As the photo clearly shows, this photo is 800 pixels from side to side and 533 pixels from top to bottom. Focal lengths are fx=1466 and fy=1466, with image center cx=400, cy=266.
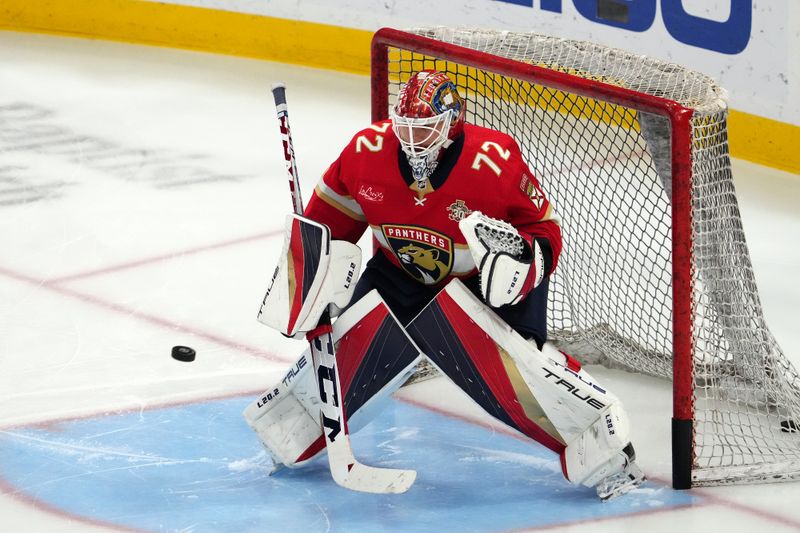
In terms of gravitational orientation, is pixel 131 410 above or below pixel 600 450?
below

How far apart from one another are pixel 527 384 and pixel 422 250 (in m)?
0.38

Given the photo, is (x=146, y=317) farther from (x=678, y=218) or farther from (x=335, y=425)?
(x=678, y=218)

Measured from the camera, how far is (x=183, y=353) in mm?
3922

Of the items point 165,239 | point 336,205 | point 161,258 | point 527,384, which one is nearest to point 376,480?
point 527,384

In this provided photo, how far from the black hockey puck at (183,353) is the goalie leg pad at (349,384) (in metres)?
0.57

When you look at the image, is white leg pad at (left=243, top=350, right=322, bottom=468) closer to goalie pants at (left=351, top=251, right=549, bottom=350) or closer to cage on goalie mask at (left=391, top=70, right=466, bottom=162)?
goalie pants at (left=351, top=251, right=549, bottom=350)

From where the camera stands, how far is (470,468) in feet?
11.2

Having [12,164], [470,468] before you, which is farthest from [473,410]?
[12,164]

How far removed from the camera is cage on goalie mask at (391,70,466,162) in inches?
121

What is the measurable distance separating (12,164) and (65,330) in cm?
A: 176

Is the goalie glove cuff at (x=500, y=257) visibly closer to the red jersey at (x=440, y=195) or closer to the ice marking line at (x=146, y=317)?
the red jersey at (x=440, y=195)

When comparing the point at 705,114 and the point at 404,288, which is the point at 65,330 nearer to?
the point at 404,288

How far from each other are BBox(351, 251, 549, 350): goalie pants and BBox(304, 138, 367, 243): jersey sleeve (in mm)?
114

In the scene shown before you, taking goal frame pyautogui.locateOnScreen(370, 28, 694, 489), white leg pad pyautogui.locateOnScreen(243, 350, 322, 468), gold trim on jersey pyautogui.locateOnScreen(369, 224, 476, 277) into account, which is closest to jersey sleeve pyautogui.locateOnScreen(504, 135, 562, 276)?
gold trim on jersey pyautogui.locateOnScreen(369, 224, 476, 277)
